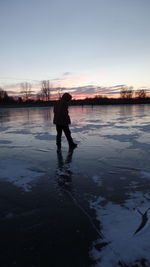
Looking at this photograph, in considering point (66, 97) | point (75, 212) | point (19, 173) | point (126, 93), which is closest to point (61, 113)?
point (66, 97)

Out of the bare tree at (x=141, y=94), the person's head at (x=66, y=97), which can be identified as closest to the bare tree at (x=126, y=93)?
the bare tree at (x=141, y=94)

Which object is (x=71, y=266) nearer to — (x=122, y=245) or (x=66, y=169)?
(x=122, y=245)

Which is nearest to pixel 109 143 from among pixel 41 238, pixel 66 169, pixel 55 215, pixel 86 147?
pixel 86 147

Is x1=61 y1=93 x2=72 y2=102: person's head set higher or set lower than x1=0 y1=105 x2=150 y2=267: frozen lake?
higher

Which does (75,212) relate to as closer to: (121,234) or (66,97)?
(121,234)

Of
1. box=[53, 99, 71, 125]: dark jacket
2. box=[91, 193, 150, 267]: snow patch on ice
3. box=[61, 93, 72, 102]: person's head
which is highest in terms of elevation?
box=[61, 93, 72, 102]: person's head

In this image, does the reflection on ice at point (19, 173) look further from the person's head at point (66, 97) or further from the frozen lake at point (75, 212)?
the person's head at point (66, 97)

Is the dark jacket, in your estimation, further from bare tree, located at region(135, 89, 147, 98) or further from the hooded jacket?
bare tree, located at region(135, 89, 147, 98)

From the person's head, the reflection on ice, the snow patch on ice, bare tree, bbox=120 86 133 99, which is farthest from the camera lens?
bare tree, bbox=120 86 133 99

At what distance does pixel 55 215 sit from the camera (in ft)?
6.86

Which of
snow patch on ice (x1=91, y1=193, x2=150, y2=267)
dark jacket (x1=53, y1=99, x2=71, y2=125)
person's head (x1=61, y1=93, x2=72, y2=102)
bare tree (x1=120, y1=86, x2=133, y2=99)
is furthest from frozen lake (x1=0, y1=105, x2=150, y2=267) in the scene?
bare tree (x1=120, y1=86, x2=133, y2=99)

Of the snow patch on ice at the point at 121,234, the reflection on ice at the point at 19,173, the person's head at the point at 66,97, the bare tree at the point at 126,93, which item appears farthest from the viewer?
the bare tree at the point at 126,93

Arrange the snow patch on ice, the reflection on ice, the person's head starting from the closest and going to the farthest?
the snow patch on ice → the reflection on ice → the person's head

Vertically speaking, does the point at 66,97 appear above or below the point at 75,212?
above
